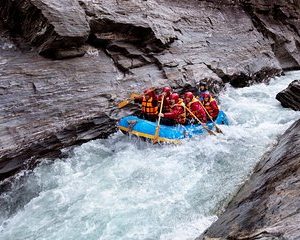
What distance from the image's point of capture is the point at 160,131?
10070 millimetres

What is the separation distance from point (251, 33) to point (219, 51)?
172 inches

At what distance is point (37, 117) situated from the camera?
973 centimetres

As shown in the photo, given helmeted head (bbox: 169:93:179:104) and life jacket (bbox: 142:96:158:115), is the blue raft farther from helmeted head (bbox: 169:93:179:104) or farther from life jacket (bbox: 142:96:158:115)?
helmeted head (bbox: 169:93:179:104)

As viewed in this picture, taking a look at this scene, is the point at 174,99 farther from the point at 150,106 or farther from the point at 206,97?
the point at 206,97

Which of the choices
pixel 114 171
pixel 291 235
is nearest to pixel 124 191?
pixel 114 171

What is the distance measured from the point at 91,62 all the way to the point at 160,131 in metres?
3.75

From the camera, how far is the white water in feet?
22.3

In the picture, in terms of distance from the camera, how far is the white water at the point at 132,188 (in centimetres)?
681

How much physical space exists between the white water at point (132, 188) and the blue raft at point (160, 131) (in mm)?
265

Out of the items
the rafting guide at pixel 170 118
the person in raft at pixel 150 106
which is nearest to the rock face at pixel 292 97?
the rafting guide at pixel 170 118

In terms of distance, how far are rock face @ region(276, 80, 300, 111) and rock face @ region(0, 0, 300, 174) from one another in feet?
9.56

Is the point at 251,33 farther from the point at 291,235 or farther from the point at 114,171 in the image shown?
the point at 291,235

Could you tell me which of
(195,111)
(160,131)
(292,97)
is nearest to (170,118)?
(160,131)

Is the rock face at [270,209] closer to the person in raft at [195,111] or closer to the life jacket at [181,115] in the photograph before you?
the life jacket at [181,115]
